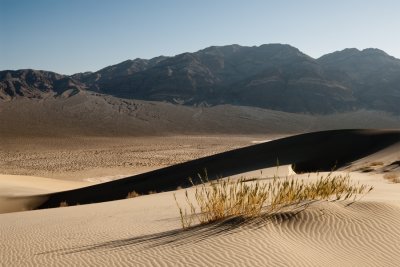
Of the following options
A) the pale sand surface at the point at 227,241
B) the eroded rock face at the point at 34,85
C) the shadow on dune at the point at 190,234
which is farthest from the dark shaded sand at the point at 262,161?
the eroded rock face at the point at 34,85

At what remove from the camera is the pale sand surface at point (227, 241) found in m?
4.50

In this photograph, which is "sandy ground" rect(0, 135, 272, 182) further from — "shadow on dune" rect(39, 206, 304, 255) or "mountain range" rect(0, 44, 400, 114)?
"mountain range" rect(0, 44, 400, 114)

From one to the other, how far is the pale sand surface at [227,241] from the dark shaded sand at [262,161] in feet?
41.2

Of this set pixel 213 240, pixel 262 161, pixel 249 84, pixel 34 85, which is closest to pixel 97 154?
pixel 262 161

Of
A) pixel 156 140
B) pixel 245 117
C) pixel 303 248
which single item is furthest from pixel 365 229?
pixel 245 117

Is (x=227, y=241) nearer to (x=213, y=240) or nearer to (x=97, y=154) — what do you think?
(x=213, y=240)

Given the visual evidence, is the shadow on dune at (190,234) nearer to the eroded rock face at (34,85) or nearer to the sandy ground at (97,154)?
the sandy ground at (97,154)

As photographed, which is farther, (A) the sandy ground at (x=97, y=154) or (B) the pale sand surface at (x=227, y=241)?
(A) the sandy ground at (x=97, y=154)

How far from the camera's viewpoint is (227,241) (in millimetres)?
4926

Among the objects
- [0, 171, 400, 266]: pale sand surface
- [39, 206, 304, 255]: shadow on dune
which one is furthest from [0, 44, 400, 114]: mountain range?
[39, 206, 304, 255]: shadow on dune

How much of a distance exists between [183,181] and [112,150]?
104 feet

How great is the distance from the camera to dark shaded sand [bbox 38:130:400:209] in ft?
64.0

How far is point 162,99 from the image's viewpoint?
114062mm

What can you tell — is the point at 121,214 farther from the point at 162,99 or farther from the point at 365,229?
the point at 162,99
